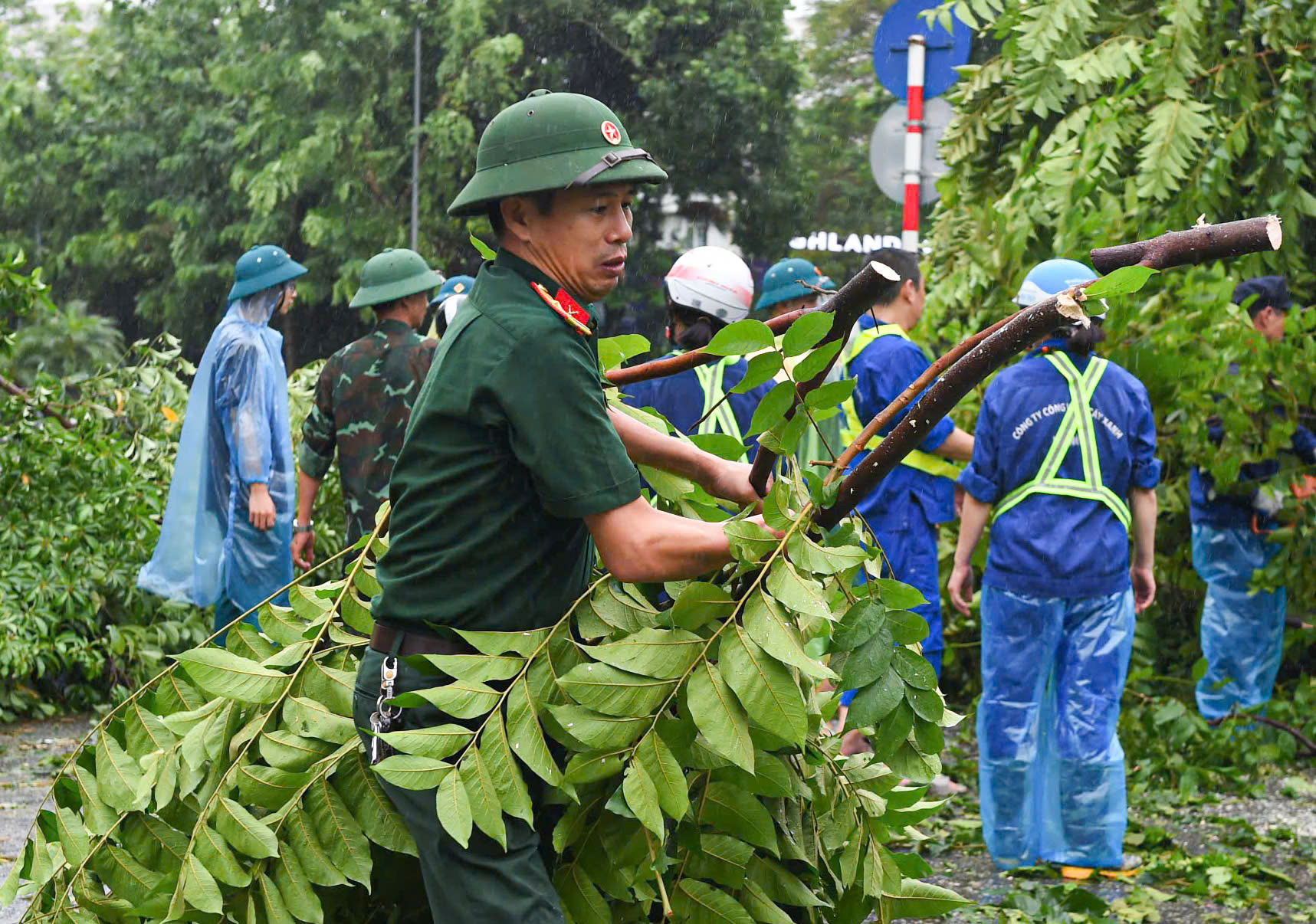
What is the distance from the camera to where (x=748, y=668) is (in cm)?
235

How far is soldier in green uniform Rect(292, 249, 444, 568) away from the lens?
20.2ft

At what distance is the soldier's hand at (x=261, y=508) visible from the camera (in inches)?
259

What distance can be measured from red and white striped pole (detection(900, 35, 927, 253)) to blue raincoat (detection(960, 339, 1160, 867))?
13.1 feet

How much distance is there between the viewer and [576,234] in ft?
8.28

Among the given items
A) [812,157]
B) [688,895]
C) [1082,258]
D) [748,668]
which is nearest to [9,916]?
[688,895]

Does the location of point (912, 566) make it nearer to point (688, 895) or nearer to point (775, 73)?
point (688, 895)

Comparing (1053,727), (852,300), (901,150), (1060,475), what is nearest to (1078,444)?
(1060,475)

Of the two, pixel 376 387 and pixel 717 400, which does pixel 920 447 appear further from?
pixel 376 387

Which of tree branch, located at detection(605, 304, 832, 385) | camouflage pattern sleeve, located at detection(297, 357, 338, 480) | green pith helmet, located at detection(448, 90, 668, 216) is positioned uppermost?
green pith helmet, located at detection(448, 90, 668, 216)

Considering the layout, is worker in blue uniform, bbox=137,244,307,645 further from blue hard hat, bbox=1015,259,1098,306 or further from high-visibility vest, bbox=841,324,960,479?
blue hard hat, bbox=1015,259,1098,306

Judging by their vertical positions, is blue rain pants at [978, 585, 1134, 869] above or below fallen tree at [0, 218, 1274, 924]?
below

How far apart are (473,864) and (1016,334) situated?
1.20 m

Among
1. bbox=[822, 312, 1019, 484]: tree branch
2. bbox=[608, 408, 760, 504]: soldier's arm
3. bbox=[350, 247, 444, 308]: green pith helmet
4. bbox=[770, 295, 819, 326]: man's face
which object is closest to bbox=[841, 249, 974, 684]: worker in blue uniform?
bbox=[770, 295, 819, 326]: man's face

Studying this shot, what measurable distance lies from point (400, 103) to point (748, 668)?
21901mm
